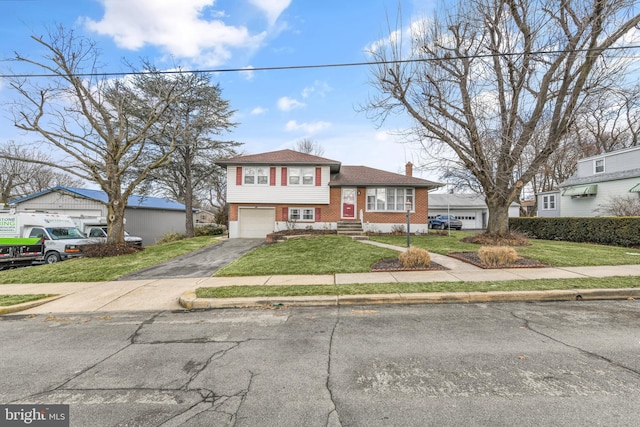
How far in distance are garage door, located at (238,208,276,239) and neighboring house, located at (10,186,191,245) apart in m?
9.26

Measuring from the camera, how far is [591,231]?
15.7 m

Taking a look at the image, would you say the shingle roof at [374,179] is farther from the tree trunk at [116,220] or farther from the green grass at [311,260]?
the tree trunk at [116,220]

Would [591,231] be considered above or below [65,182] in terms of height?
below

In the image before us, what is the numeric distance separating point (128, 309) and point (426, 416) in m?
6.31

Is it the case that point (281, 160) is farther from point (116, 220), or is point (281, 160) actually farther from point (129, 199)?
point (129, 199)

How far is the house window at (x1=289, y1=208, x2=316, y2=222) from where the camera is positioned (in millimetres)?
19938

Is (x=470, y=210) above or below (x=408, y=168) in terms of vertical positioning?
below

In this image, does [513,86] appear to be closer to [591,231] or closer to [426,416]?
[591,231]

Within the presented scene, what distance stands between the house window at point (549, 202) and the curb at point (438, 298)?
25404 mm

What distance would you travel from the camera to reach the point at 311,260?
34.4 feet

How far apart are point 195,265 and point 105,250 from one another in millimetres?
5702

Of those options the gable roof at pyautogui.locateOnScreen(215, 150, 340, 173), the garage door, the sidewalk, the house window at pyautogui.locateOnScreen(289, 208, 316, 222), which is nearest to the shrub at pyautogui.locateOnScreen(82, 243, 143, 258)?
the sidewalk

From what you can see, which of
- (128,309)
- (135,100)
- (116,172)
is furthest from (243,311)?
(135,100)

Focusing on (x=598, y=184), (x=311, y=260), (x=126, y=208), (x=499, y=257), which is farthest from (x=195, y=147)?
(x=598, y=184)
